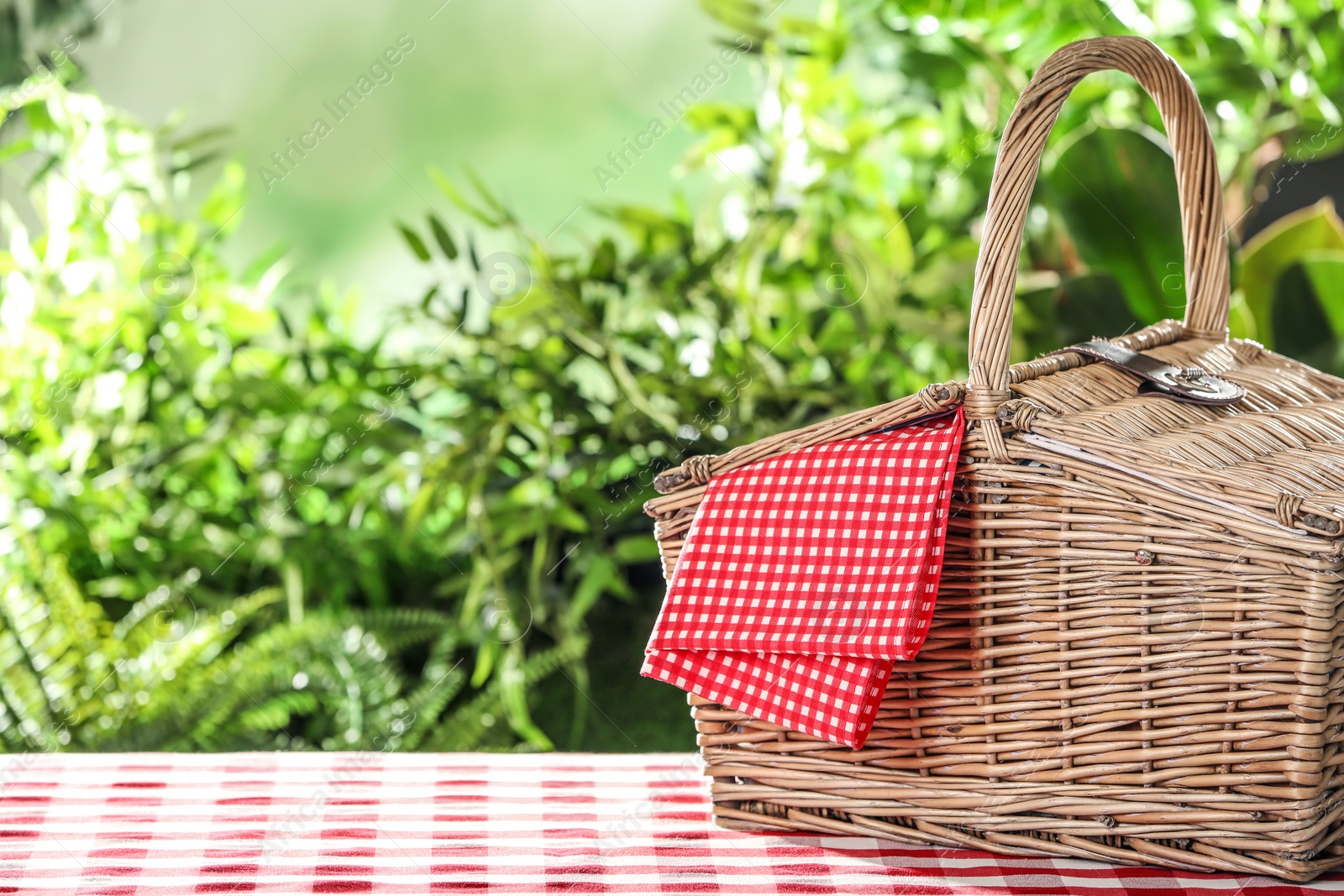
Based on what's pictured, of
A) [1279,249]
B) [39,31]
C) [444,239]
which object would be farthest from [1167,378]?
[39,31]

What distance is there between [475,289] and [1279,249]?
839mm

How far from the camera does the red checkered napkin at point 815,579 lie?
1.70 feet

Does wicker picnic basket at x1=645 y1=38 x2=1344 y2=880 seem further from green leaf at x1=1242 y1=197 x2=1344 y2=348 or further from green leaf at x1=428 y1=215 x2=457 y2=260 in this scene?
green leaf at x1=428 y1=215 x2=457 y2=260

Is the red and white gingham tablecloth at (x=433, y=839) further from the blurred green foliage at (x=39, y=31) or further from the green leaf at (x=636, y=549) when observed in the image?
the blurred green foliage at (x=39, y=31)

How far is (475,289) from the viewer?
1245mm

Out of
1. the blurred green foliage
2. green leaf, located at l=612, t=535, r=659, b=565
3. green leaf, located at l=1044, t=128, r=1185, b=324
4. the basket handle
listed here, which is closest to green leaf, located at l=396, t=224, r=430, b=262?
green leaf, located at l=612, t=535, r=659, b=565

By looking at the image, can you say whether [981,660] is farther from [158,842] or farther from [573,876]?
[158,842]

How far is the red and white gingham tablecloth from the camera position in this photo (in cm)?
52

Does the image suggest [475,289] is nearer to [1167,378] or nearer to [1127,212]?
[1127,212]

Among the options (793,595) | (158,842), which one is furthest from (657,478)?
(158,842)

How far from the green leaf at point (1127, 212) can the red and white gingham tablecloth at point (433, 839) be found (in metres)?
0.68

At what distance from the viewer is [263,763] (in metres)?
0.71

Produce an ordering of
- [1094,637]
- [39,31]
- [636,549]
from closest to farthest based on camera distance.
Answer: [1094,637]
[636,549]
[39,31]

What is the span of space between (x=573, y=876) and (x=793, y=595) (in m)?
0.17
